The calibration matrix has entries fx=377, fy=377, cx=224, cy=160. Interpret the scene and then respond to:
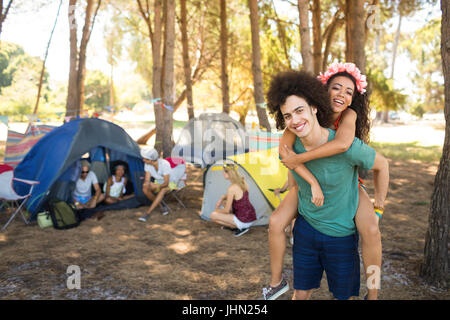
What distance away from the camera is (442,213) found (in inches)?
136

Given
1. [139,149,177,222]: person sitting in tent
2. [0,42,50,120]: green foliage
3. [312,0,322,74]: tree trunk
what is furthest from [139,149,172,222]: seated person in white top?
[0,42,50,120]: green foliage

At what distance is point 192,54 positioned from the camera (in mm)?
18719

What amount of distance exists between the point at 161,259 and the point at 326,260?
9.15ft

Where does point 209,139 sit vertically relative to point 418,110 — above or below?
below

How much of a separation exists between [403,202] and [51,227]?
6016 millimetres

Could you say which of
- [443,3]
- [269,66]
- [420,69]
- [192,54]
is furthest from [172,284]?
[420,69]

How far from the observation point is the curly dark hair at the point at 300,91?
1.85 metres

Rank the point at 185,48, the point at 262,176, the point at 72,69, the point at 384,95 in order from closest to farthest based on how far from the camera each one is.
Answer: the point at 262,176, the point at 72,69, the point at 185,48, the point at 384,95

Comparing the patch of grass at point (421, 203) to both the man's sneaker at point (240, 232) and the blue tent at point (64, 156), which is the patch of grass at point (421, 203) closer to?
the man's sneaker at point (240, 232)

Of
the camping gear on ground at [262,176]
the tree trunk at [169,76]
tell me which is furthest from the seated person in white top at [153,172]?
the tree trunk at [169,76]

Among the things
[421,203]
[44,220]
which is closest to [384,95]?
[421,203]

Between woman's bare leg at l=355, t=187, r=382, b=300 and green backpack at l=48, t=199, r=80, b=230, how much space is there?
4.64 metres

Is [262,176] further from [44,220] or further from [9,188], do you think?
[9,188]

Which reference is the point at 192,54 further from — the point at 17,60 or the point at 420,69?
the point at 420,69
